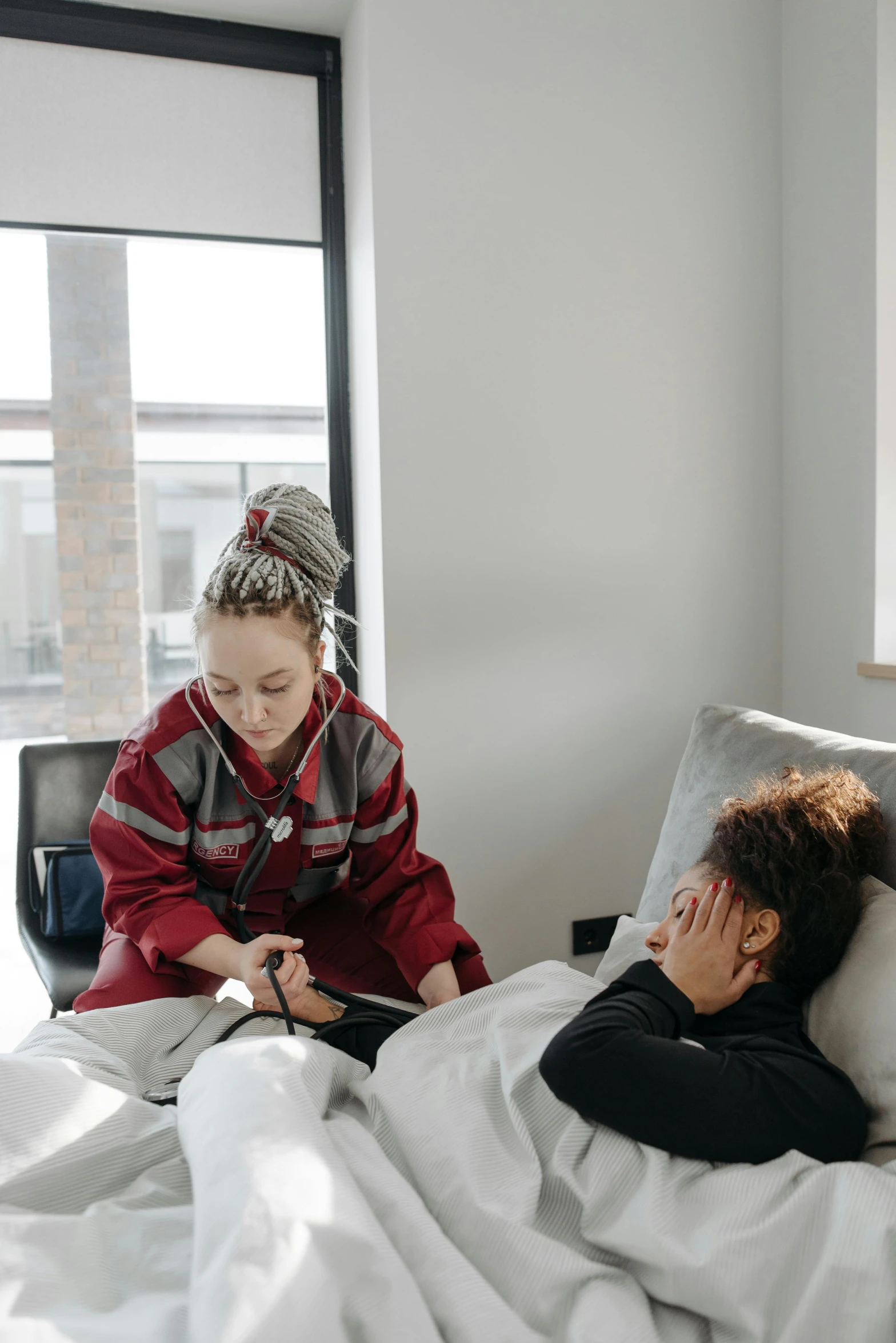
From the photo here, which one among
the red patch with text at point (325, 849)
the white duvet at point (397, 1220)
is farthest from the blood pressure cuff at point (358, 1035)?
the red patch with text at point (325, 849)

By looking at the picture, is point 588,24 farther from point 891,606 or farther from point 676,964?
point 676,964

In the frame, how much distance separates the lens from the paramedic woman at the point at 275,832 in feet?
4.17

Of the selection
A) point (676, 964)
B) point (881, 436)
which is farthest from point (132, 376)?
point (676, 964)

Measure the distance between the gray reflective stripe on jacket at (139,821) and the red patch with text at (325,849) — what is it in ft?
0.65

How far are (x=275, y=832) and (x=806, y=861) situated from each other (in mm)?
705

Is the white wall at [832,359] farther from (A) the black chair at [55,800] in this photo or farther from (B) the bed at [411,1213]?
(A) the black chair at [55,800]

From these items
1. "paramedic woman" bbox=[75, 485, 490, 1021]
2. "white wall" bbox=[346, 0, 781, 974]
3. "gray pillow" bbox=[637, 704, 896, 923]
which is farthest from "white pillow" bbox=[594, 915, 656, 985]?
"white wall" bbox=[346, 0, 781, 974]

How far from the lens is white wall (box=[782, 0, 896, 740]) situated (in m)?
2.01

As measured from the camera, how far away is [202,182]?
2154mm

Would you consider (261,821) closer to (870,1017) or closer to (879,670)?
(870,1017)

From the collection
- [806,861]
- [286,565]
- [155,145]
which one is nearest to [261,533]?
[286,565]

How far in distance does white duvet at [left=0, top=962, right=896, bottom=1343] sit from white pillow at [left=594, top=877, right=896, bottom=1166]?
13cm

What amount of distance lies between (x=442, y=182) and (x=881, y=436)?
1079 mm

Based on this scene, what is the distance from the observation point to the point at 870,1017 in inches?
38.6
